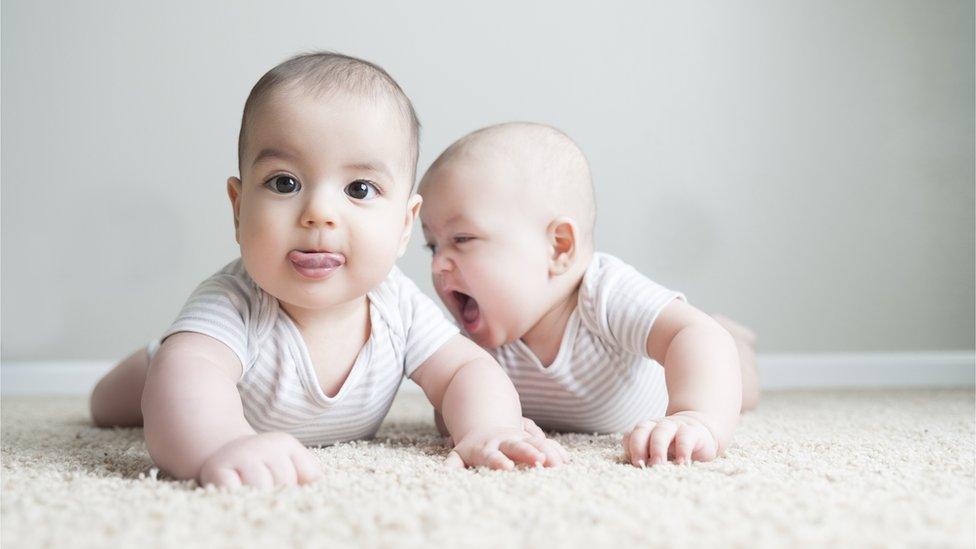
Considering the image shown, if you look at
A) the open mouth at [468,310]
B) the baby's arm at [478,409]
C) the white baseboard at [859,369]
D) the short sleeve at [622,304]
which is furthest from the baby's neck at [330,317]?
the white baseboard at [859,369]

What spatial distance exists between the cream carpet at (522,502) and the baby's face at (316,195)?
193 millimetres

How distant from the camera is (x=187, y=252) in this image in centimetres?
204

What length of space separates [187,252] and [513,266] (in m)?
1.09

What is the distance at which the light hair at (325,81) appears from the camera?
958 mm

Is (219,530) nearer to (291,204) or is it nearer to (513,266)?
(291,204)

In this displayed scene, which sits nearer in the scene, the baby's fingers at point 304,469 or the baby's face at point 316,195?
the baby's fingers at point 304,469

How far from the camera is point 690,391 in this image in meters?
1.02

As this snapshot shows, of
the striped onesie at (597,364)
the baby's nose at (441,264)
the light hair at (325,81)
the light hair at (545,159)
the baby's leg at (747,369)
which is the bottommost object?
the baby's leg at (747,369)

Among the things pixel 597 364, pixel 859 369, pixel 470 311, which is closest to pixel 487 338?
pixel 470 311

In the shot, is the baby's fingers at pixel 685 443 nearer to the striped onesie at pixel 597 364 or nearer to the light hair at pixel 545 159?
the striped onesie at pixel 597 364

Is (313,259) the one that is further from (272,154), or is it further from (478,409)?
(478,409)

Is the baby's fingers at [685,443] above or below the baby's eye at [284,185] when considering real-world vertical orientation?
below

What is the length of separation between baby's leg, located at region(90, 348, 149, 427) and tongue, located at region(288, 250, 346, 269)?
526mm

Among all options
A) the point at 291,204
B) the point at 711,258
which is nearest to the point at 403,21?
the point at 711,258
